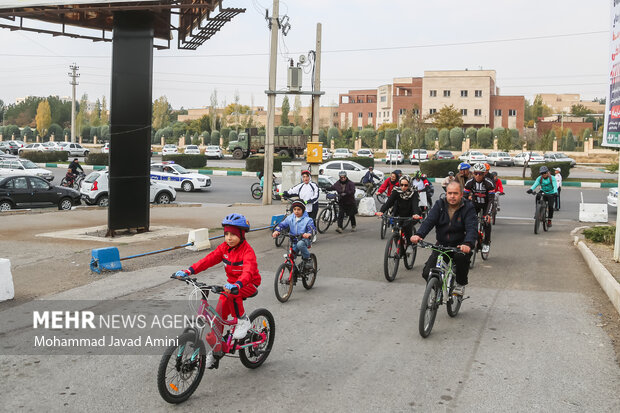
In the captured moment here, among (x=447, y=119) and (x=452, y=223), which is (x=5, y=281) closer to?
(x=452, y=223)

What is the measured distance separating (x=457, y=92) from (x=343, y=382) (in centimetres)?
9500

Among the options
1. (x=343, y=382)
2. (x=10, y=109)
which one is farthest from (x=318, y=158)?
(x=10, y=109)

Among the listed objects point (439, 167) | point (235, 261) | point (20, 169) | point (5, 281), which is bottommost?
point (5, 281)

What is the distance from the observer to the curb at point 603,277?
9.12 metres

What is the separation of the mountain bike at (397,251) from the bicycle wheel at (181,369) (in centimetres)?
572

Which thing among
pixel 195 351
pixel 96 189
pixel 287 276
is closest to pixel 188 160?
pixel 96 189

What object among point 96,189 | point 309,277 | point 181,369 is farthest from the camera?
point 96,189

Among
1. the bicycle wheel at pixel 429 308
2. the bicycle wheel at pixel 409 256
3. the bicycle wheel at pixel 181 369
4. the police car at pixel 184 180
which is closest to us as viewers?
the bicycle wheel at pixel 181 369

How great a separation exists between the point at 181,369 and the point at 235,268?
1.07 meters

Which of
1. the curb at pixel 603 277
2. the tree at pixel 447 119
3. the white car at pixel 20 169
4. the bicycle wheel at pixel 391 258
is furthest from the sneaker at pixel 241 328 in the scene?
the tree at pixel 447 119

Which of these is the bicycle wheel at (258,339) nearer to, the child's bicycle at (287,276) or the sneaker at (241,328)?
the sneaker at (241,328)

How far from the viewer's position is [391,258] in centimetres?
1105

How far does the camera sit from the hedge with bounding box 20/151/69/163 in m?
57.2

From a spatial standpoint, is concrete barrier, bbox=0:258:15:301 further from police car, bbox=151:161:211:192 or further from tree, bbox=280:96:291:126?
tree, bbox=280:96:291:126
